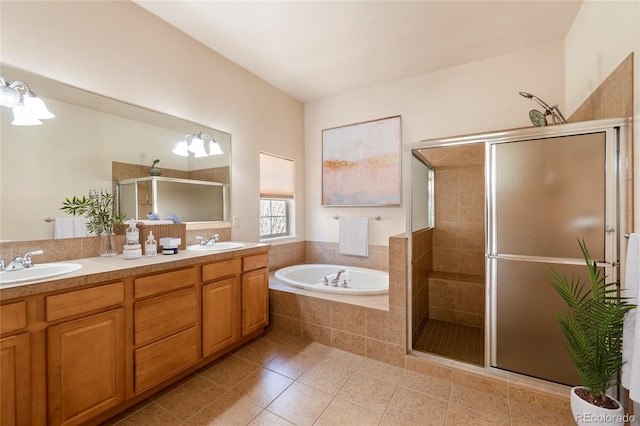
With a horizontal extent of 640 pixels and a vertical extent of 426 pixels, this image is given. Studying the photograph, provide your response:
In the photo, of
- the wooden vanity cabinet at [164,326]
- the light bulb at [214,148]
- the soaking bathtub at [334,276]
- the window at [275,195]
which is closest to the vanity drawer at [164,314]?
the wooden vanity cabinet at [164,326]

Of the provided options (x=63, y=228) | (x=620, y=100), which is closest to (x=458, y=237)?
(x=620, y=100)

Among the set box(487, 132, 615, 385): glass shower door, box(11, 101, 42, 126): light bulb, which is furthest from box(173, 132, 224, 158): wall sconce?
box(487, 132, 615, 385): glass shower door

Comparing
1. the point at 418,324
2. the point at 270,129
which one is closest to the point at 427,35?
the point at 270,129

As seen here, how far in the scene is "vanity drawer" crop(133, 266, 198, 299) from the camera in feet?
5.09

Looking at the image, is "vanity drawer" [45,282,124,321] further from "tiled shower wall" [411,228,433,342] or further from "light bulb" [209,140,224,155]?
"tiled shower wall" [411,228,433,342]

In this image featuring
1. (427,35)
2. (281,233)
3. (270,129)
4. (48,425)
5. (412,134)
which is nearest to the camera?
(48,425)

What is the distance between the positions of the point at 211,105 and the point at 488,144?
244 cm

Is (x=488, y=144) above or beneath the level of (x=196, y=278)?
above

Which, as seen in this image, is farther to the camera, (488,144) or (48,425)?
(488,144)

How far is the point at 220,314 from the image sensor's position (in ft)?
6.66

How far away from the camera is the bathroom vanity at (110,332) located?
3.76 feet

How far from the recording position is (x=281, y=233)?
360cm

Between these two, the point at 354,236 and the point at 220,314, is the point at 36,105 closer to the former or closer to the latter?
the point at 220,314

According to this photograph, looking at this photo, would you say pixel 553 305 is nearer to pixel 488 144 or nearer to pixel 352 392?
pixel 488 144
